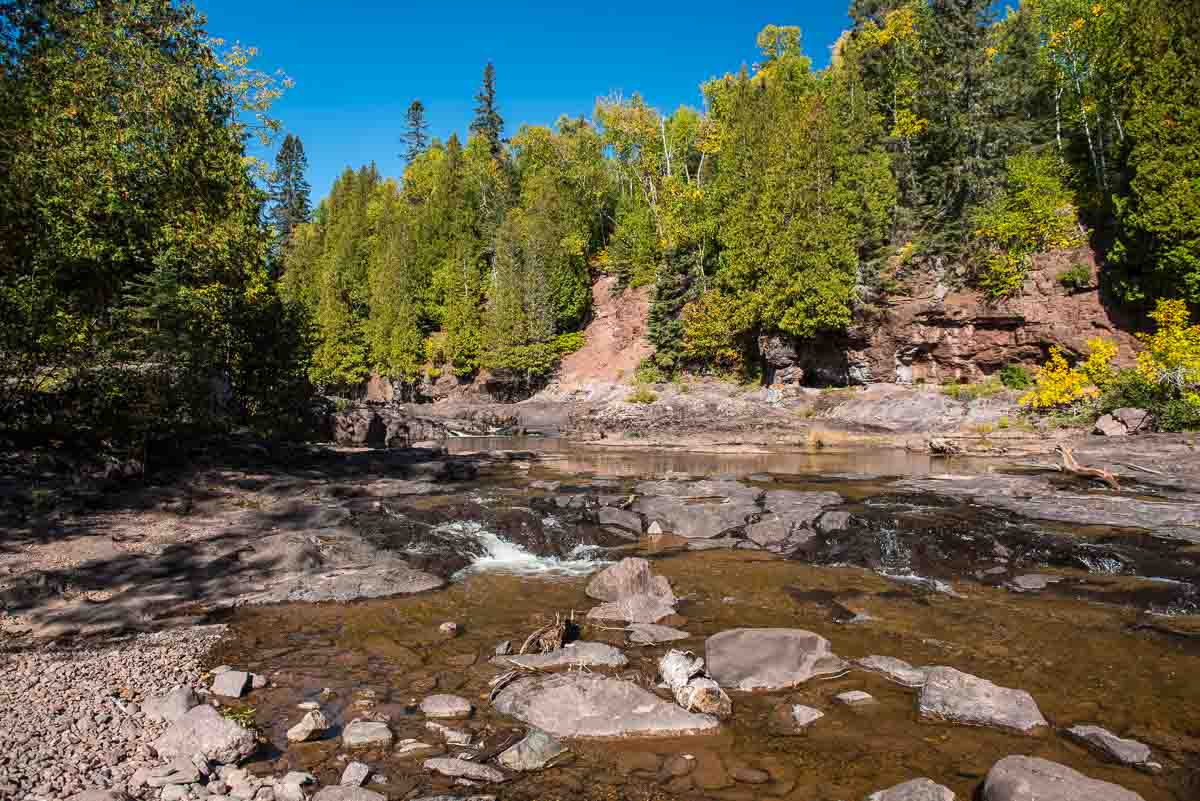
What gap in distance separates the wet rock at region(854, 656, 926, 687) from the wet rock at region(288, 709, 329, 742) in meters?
5.15

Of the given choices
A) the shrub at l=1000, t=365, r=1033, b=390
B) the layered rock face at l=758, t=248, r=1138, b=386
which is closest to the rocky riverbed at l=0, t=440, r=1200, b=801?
the shrub at l=1000, t=365, r=1033, b=390

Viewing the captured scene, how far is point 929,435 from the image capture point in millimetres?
28016

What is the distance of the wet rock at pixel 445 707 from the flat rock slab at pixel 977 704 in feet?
13.2

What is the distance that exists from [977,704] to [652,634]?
333 cm

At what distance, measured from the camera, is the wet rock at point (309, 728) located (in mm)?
5184

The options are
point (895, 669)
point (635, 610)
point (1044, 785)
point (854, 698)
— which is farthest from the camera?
point (635, 610)

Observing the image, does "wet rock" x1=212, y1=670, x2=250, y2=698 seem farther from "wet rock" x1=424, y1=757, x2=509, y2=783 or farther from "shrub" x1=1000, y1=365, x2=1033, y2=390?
"shrub" x1=1000, y1=365, x2=1033, y2=390

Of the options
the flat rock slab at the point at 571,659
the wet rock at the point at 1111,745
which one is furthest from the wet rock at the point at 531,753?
the wet rock at the point at 1111,745

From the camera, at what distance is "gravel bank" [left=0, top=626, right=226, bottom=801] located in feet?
14.1

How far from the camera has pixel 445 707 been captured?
5770 mm

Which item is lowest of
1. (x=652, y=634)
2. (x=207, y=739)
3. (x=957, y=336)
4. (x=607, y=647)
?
(x=652, y=634)

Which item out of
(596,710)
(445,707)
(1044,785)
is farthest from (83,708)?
(1044,785)

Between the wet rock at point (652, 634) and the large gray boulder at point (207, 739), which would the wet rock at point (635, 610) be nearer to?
the wet rock at point (652, 634)

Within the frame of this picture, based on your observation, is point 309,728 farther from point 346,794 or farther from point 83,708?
point 83,708
